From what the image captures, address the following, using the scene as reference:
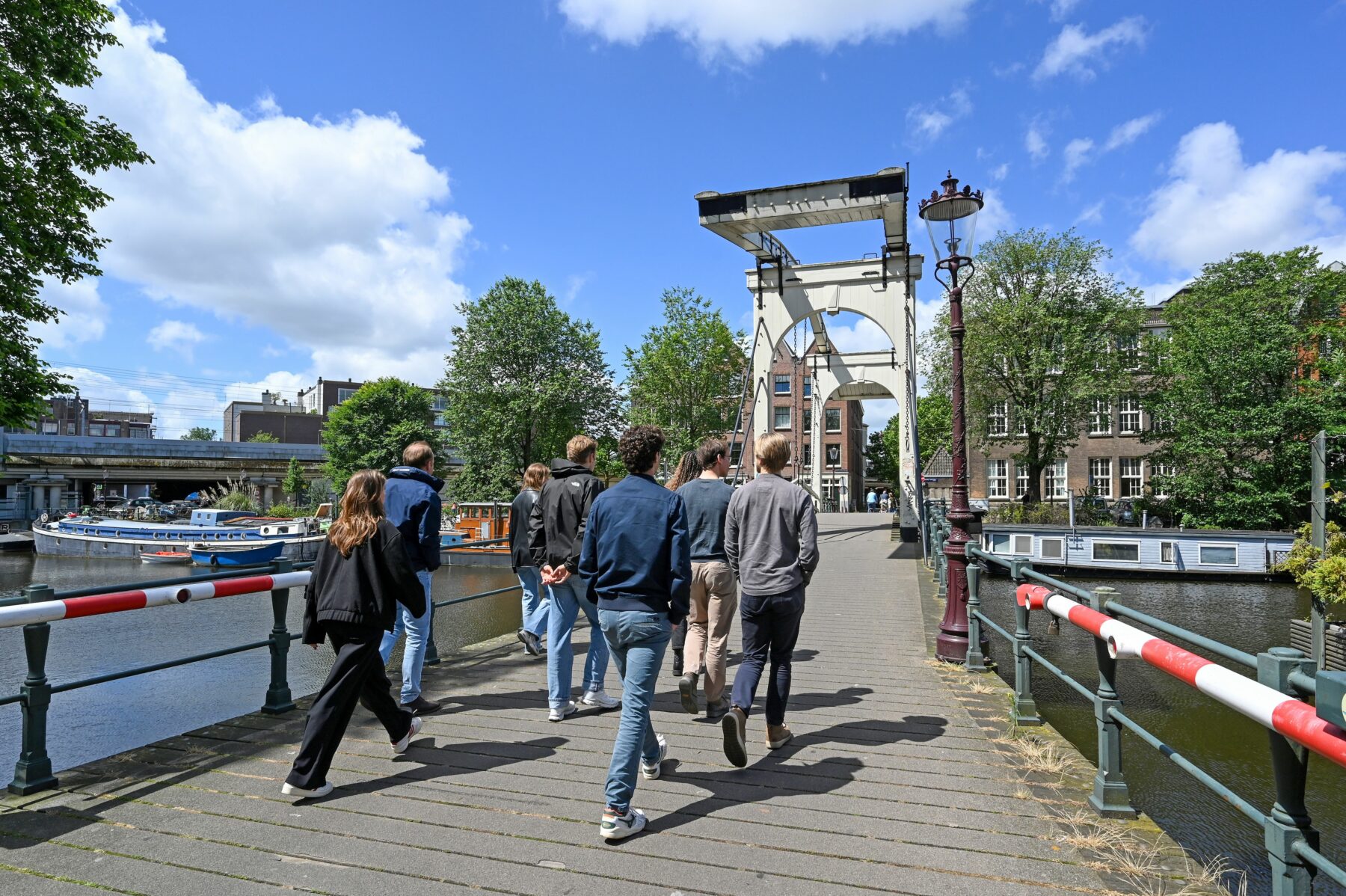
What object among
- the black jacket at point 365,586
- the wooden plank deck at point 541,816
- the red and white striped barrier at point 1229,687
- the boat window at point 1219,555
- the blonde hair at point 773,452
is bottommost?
the boat window at point 1219,555

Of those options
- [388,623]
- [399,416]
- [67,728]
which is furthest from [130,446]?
[388,623]

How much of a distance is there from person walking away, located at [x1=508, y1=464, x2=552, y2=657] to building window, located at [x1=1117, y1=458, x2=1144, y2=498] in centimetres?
3895

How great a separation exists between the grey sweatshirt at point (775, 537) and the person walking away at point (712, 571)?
0.46 metres

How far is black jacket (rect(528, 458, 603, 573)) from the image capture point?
15.9 ft

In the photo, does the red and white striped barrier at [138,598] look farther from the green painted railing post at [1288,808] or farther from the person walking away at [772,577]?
the green painted railing post at [1288,808]

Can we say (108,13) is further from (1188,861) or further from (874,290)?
(1188,861)

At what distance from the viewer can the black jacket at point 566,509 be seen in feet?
15.9

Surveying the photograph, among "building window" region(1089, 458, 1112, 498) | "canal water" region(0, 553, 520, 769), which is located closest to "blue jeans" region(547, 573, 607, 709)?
"canal water" region(0, 553, 520, 769)

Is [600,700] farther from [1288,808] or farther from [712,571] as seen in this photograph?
[1288,808]

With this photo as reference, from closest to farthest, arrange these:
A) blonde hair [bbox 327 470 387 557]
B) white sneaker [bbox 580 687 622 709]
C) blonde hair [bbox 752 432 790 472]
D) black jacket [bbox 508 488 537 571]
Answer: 1. blonde hair [bbox 327 470 387 557]
2. blonde hair [bbox 752 432 790 472]
3. white sneaker [bbox 580 687 622 709]
4. black jacket [bbox 508 488 537 571]

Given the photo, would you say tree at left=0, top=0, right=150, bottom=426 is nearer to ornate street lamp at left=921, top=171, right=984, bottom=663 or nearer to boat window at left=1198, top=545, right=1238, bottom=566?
ornate street lamp at left=921, top=171, right=984, bottom=663

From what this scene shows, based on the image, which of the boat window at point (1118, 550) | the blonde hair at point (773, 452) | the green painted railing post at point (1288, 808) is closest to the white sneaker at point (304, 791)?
the blonde hair at point (773, 452)

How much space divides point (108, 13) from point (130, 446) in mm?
51811

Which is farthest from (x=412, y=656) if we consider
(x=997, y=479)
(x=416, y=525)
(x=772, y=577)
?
(x=997, y=479)
